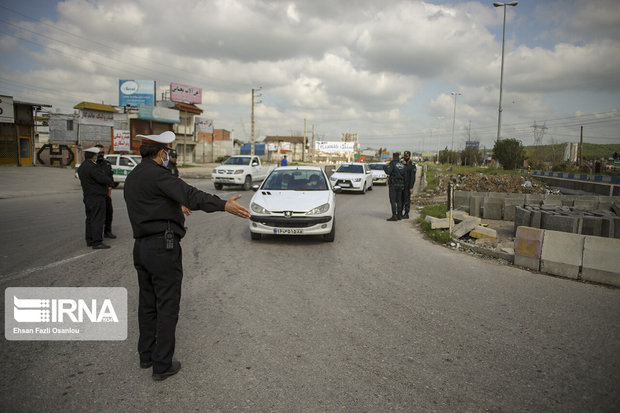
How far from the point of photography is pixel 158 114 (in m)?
44.1

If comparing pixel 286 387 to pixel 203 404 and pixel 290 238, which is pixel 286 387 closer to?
pixel 203 404

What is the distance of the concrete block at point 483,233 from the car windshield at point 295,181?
341 centimetres

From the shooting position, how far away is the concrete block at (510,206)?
1090cm

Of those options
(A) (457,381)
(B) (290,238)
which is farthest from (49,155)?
(A) (457,381)

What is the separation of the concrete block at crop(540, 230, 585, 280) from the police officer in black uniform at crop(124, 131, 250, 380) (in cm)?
549

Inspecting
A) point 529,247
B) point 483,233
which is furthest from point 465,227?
point 529,247

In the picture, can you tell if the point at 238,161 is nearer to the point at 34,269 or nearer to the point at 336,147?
the point at 34,269

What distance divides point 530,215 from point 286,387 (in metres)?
7.14

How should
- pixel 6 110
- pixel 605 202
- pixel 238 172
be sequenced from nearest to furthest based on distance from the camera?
pixel 605 202, pixel 238 172, pixel 6 110

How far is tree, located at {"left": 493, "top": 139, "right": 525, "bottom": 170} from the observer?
4059cm

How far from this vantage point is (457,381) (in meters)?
3.02

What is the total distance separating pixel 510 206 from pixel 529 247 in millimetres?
5004

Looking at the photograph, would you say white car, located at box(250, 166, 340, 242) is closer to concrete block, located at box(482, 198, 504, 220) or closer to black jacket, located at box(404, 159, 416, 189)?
black jacket, located at box(404, 159, 416, 189)

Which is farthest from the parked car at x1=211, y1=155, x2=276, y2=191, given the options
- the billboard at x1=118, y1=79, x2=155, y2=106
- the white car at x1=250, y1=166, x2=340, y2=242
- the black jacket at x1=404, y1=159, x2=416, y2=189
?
the billboard at x1=118, y1=79, x2=155, y2=106
